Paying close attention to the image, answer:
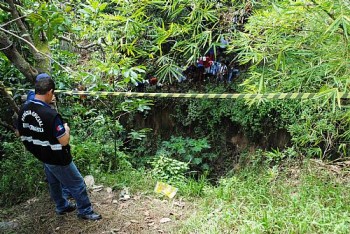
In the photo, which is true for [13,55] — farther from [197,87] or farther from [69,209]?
[197,87]

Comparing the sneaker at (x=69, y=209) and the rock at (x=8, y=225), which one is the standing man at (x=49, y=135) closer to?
the sneaker at (x=69, y=209)

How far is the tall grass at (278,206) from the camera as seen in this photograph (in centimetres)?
247

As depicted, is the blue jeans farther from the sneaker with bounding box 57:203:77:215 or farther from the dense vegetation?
the dense vegetation

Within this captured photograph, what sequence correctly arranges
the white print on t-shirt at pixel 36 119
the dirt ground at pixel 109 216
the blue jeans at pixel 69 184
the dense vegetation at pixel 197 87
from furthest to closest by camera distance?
the dirt ground at pixel 109 216 < the blue jeans at pixel 69 184 < the white print on t-shirt at pixel 36 119 < the dense vegetation at pixel 197 87

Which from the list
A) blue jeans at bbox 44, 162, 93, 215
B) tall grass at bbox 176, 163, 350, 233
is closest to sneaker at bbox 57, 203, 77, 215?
blue jeans at bbox 44, 162, 93, 215

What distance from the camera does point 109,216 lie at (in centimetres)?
307

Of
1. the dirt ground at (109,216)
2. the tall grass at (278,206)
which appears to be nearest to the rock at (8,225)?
the dirt ground at (109,216)

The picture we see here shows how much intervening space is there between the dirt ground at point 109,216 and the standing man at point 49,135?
260 millimetres

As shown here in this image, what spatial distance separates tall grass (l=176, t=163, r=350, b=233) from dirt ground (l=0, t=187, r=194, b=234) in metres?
0.25

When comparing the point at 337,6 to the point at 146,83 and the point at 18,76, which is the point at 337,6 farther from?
the point at 146,83

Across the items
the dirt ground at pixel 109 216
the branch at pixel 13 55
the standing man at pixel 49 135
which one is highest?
the branch at pixel 13 55

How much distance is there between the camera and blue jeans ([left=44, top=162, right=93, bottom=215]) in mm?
2785

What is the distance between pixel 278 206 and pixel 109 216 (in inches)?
58.3

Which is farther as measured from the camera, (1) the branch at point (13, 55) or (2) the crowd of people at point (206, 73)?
(2) the crowd of people at point (206, 73)
